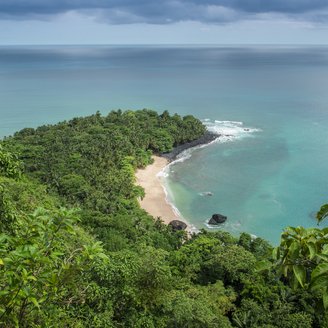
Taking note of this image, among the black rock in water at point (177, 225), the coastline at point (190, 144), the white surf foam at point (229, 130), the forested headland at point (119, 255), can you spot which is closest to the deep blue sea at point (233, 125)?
the white surf foam at point (229, 130)

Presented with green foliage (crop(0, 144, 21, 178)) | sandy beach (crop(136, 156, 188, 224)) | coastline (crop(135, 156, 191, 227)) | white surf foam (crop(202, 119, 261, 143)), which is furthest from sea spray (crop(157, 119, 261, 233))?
green foliage (crop(0, 144, 21, 178))

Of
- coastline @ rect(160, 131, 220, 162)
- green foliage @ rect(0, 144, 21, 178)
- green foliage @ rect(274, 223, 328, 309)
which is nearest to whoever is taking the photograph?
green foliage @ rect(274, 223, 328, 309)

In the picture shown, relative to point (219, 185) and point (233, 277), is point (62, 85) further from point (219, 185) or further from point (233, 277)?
point (233, 277)

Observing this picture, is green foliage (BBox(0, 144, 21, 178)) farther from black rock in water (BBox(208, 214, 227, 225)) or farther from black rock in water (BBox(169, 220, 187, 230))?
black rock in water (BBox(208, 214, 227, 225))

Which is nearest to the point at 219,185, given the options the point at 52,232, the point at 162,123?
the point at 162,123

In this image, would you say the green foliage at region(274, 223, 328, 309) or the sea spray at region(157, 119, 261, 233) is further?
the sea spray at region(157, 119, 261, 233)

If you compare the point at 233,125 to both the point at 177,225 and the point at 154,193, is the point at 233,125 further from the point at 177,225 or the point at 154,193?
the point at 177,225

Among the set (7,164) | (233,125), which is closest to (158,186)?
(233,125)
